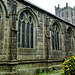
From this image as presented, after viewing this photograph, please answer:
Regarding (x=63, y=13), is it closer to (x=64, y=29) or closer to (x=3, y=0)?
(x=64, y=29)

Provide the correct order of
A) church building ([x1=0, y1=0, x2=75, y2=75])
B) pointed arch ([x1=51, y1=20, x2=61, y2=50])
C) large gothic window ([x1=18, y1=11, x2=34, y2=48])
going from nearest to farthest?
church building ([x1=0, y1=0, x2=75, y2=75]) < large gothic window ([x1=18, y1=11, x2=34, y2=48]) < pointed arch ([x1=51, y1=20, x2=61, y2=50])

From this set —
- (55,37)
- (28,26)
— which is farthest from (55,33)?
(28,26)

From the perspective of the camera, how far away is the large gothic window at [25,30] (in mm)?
11825

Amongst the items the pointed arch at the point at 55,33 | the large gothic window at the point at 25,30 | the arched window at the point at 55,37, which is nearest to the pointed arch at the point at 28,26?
the large gothic window at the point at 25,30

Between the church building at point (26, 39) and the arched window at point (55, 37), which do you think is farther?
the arched window at point (55, 37)

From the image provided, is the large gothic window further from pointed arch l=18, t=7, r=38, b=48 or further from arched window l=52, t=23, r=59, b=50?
arched window l=52, t=23, r=59, b=50

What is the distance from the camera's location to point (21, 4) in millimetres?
11852

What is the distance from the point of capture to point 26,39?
12266 millimetres

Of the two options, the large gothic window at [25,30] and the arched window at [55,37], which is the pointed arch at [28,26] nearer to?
the large gothic window at [25,30]

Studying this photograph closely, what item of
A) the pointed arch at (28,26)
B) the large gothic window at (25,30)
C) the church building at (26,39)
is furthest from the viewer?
the pointed arch at (28,26)

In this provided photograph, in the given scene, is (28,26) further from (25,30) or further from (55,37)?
(55,37)

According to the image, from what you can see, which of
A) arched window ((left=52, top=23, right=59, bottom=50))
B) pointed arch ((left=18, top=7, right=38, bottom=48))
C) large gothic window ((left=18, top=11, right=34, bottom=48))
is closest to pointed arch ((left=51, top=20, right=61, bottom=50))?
arched window ((left=52, top=23, right=59, bottom=50))

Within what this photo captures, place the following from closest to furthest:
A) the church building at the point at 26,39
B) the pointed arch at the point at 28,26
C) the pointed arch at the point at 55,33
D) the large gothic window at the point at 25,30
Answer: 1. the church building at the point at 26,39
2. the large gothic window at the point at 25,30
3. the pointed arch at the point at 28,26
4. the pointed arch at the point at 55,33

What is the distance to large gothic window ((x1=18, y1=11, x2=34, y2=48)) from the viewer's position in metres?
11.8
